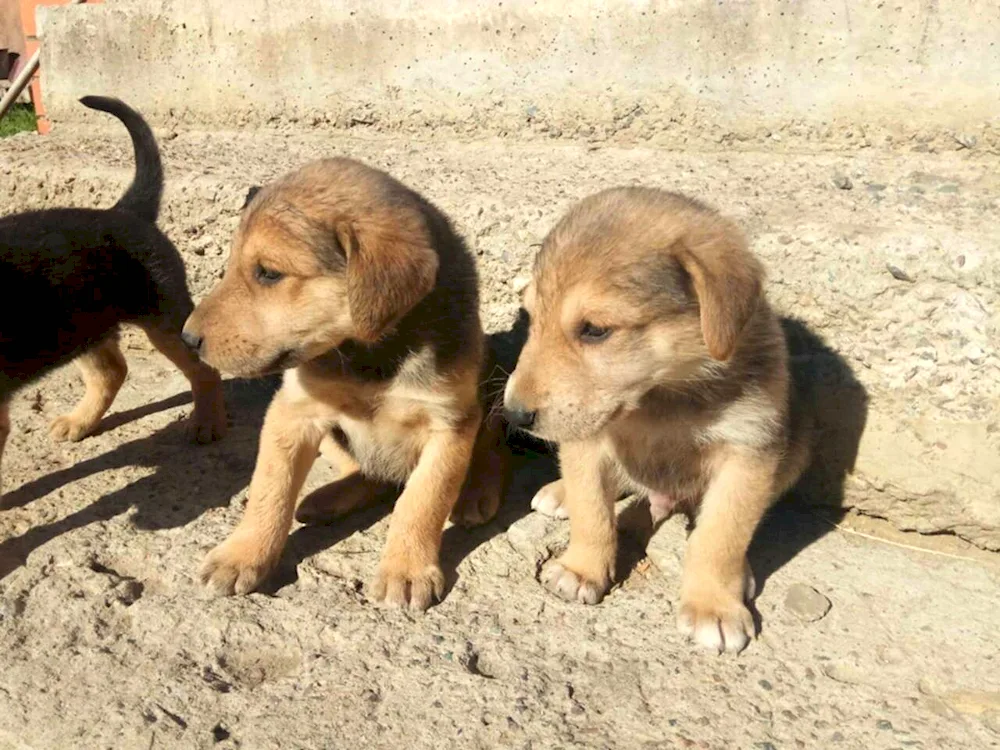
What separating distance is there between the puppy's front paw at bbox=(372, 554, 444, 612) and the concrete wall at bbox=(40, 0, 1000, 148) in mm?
2595

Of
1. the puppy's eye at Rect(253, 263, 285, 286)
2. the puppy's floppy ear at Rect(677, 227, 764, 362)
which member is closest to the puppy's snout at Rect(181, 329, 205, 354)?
the puppy's eye at Rect(253, 263, 285, 286)

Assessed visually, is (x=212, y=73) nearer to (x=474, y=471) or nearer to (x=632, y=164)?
(x=632, y=164)

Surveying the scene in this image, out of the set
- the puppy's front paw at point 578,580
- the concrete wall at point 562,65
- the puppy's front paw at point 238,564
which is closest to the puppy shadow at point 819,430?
the puppy's front paw at point 578,580

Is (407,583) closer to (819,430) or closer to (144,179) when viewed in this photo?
(819,430)

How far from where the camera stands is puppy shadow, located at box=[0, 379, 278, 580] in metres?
3.79

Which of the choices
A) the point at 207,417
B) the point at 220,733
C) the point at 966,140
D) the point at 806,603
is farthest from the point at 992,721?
the point at 207,417

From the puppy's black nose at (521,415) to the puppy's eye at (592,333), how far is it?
0.89ft

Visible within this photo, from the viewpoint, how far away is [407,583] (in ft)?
11.1

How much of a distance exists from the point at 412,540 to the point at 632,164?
2267 mm

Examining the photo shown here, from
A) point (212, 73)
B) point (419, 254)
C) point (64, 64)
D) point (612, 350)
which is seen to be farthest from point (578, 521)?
point (64, 64)

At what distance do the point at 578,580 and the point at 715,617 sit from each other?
0.50m

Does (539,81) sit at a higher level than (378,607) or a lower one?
higher

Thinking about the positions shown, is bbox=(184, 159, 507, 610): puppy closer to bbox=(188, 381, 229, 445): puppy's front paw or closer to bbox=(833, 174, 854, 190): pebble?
bbox=(188, 381, 229, 445): puppy's front paw

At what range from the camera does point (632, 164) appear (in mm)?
4715
